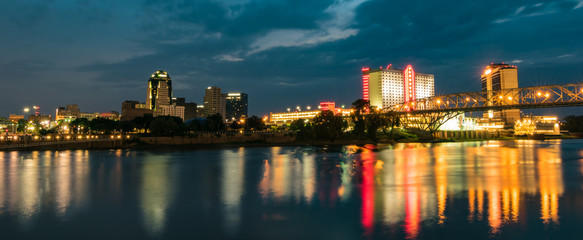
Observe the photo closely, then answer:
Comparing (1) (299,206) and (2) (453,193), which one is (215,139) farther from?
(2) (453,193)

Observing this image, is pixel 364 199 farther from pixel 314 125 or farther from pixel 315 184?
pixel 314 125

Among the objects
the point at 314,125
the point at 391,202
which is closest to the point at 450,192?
the point at 391,202

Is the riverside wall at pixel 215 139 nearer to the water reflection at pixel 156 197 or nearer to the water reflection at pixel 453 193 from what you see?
the water reflection at pixel 156 197

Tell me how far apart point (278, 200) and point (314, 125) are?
195ft

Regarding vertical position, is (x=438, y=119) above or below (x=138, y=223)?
above

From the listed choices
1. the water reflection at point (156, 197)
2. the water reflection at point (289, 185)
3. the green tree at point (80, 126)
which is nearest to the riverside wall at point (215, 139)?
the water reflection at point (156, 197)

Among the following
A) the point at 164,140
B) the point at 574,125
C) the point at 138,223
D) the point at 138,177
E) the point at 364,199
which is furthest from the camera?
the point at 574,125

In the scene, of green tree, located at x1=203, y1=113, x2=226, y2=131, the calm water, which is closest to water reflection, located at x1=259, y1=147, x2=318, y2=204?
the calm water

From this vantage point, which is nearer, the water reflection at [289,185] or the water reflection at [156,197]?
the water reflection at [156,197]

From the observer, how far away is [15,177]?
28.3 m

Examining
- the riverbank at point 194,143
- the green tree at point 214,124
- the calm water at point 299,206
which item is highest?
the green tree at point 214,124

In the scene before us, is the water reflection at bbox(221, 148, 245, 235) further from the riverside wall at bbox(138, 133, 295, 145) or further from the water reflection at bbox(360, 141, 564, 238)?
the riverside wall at bbox(138, 133, 295, 145)

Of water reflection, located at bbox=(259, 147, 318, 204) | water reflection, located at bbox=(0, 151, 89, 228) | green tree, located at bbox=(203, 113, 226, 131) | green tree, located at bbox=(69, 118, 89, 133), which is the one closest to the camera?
water reflection, located at bbox=(0, 151, 89, 228)

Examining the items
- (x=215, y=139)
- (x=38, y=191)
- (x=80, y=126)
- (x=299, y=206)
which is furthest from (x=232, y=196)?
(x=80, y=126)
